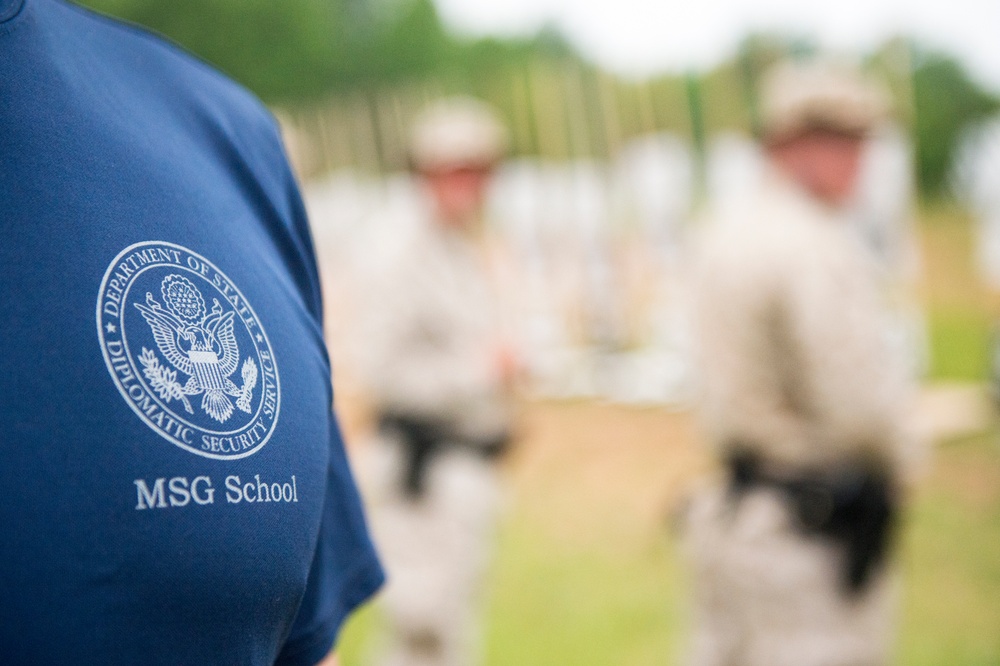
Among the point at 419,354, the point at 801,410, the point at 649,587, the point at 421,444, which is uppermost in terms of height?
the point at 419,354

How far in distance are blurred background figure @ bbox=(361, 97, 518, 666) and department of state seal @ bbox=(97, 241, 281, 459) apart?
8.34ft

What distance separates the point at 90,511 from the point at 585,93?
1051cm

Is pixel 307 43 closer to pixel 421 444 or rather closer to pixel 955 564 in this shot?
pixel 955 564

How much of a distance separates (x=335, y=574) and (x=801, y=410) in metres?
Result: 1.80

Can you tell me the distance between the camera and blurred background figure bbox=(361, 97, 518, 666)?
324 cm

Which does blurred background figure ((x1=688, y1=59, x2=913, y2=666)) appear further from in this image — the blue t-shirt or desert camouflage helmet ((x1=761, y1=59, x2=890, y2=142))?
the blue t-shirt

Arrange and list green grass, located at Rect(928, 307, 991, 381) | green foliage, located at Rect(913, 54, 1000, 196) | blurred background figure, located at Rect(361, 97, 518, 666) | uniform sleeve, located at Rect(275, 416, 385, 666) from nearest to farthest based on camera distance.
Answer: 1. uniform sleeve, located at Rect(275, 416, 385, 666)
2. blurred background figure, located at Rect(361, 97, 518, 666)
3. green grass, located at Rect(928, 307, 991, 381)
4. green foliage, located at Rect(913, 54, 1000, 196)

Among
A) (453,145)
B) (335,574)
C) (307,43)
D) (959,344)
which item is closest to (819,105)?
(453,145)

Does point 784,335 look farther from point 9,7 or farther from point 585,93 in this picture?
point 585,93

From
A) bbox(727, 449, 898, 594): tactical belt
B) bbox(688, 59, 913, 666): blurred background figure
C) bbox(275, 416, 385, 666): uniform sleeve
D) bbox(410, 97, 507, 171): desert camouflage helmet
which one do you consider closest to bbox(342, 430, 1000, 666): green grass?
bbox(688, 59, 913, 666): blurred background figure

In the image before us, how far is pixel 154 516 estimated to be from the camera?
0.61 metres

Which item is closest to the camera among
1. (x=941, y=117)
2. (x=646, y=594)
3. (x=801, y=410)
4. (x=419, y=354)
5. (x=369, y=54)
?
(x=801, y=410)

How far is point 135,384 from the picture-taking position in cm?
62

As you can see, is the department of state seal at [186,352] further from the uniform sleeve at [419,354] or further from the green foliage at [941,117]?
the green foliage at [941,117]
